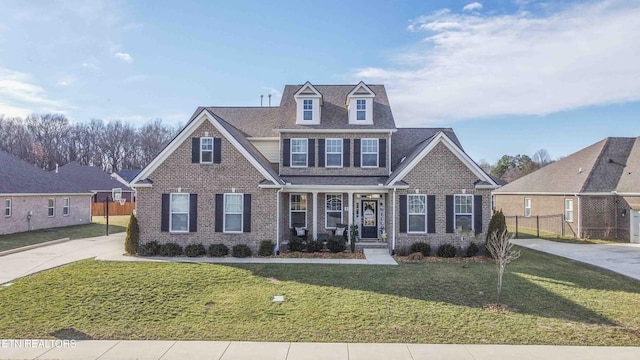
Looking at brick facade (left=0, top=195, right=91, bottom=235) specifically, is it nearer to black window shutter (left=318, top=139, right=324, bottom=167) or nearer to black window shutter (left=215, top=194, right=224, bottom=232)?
black window shutter (left=215, top=194, right=224, bottom=232)

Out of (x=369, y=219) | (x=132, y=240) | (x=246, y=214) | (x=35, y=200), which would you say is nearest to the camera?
(x=132, y=240)

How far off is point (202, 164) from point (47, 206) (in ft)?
59.5

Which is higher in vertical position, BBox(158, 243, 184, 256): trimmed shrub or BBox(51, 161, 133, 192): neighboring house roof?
BBox(51, 161, 133, 192): neighboring house roof

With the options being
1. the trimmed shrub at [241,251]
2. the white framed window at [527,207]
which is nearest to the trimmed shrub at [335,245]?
the trimmed shrub at [241,251]

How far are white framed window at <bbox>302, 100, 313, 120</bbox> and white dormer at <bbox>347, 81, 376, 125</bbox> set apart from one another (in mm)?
2082

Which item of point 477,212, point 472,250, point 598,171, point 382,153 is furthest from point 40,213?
point 598,171

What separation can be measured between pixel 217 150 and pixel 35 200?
Result: 17998 mm

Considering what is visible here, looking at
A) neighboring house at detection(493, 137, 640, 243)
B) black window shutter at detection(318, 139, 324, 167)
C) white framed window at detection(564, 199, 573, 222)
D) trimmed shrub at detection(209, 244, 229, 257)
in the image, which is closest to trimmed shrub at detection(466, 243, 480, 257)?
black window shutter at detection(318, 139, 324, 167)

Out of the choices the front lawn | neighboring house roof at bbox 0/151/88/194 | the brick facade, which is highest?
neighboring house roof at bbox 0/151/88/194

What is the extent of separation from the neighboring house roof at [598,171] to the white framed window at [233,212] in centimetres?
2187

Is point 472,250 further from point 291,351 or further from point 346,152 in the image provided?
point 291,351

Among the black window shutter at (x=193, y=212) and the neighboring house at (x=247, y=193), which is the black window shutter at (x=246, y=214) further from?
the black window shutter at (x=193, y=212)

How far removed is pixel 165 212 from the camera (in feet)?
52.2

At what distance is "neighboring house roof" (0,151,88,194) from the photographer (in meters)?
23.4
